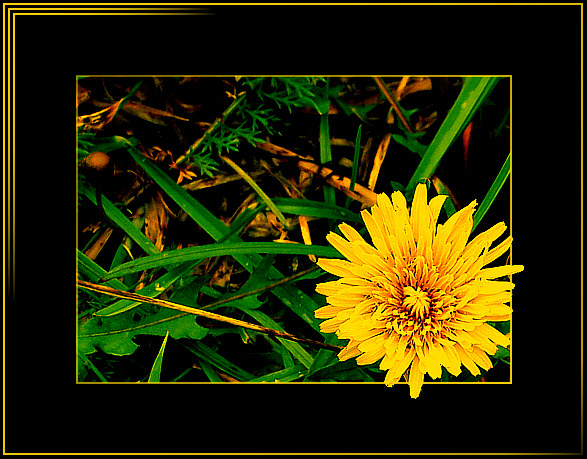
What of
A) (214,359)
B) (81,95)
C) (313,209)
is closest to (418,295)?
(313,209)

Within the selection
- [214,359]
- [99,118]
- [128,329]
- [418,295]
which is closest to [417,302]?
[418,295]

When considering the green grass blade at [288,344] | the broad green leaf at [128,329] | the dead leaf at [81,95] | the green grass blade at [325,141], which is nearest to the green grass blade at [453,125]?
the green grass blade at [325,141]

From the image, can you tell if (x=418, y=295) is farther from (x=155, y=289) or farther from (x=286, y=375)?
(x=155, y=289)

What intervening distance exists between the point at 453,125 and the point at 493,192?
115 mm

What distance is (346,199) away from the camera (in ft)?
2.25

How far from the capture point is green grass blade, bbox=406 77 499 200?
2.18ft

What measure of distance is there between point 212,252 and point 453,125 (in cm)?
40

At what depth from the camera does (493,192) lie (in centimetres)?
67

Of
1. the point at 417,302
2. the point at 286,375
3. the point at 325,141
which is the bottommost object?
the point at 286,375

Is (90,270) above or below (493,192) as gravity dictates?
below

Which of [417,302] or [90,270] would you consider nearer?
[417,302]
